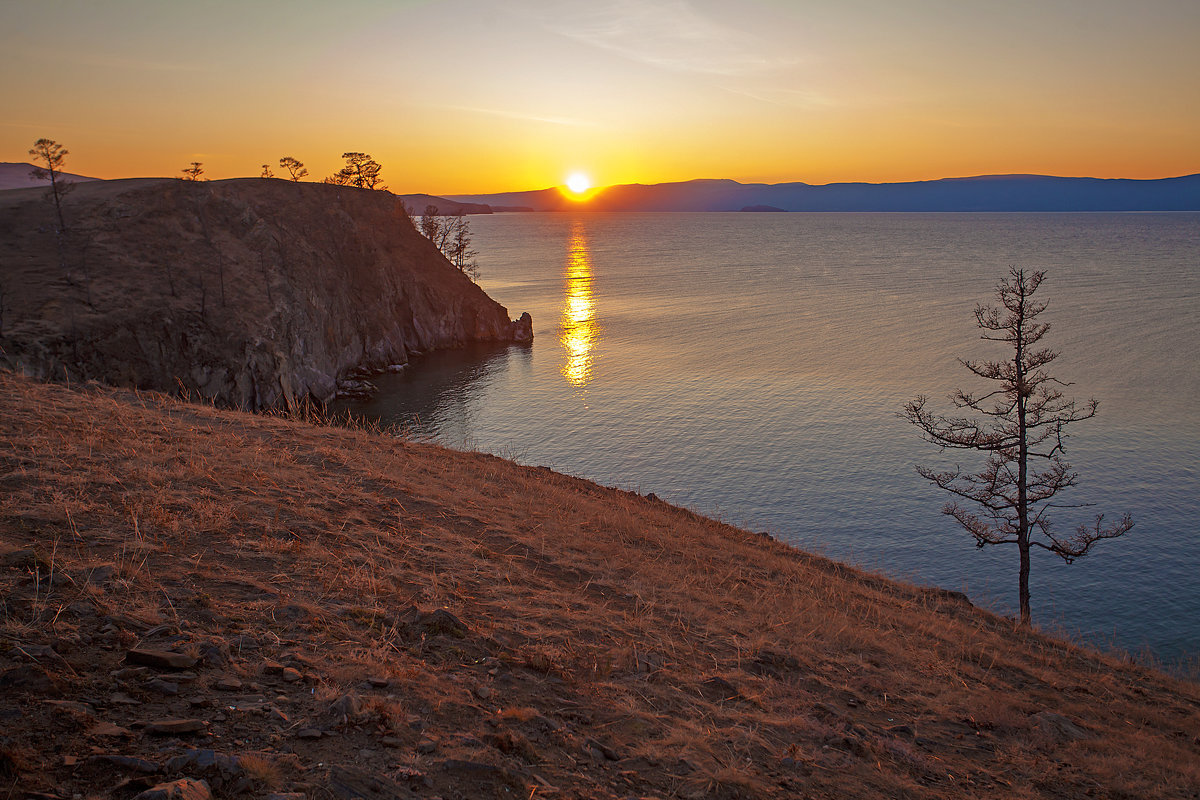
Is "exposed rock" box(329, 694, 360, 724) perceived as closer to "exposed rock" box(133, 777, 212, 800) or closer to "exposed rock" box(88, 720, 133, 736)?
"exposed rock" box(133, 777, 212, 800)

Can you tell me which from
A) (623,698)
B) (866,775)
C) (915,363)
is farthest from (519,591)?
(915,363)

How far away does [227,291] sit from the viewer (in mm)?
52188

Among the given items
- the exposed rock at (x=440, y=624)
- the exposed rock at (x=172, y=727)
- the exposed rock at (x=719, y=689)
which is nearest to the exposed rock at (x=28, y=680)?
the exposed rock at (x=172, y=727)

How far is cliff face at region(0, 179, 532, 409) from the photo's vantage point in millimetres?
41844

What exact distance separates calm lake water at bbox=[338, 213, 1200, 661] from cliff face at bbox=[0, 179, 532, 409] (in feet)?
22.1

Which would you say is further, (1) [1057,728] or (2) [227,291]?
(2) [227,291]

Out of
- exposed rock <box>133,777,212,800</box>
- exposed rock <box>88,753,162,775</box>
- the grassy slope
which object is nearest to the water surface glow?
the grassy slope

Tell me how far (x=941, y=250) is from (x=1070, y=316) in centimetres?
10085

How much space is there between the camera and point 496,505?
14352 millimetres

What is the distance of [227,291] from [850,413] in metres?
49.1

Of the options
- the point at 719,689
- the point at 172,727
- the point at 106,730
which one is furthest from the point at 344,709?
the point at 719,689

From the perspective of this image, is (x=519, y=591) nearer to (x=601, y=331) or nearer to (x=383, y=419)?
(x=383, y=419)

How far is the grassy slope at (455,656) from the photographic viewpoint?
16.7 ft

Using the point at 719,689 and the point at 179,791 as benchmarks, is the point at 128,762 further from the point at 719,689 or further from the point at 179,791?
the point at 719,689
